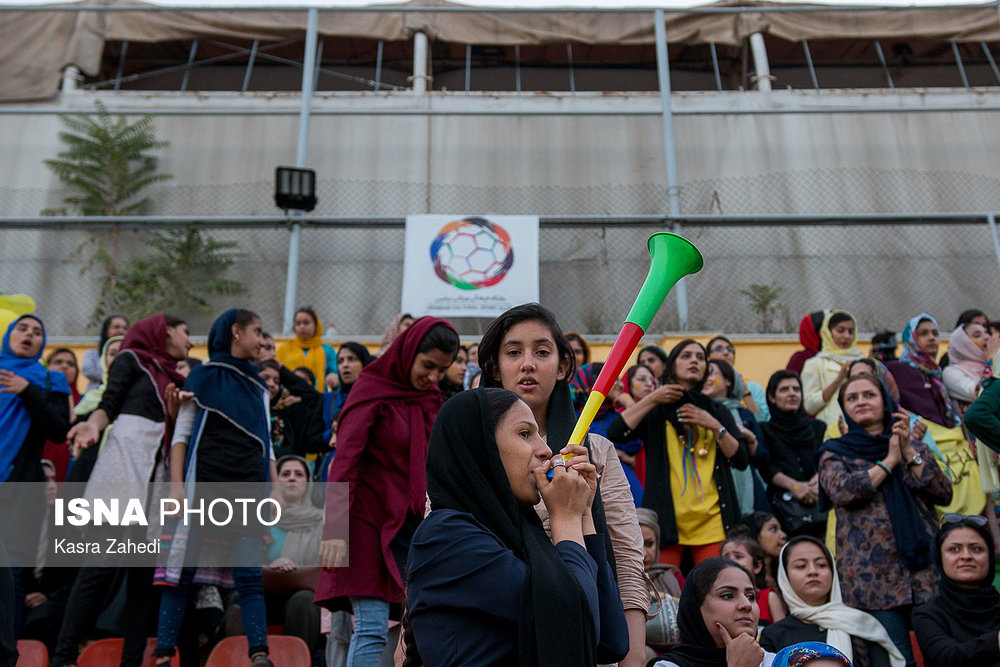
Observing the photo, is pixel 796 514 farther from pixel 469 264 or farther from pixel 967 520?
pixel 469 264

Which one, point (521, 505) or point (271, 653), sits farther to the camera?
point (271, 653)

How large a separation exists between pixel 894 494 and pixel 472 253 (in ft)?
14.0

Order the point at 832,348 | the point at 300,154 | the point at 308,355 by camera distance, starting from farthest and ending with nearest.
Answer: the point at 300,154
the point at 308,355
the point at 832,348

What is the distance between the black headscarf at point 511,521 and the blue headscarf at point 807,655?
170 centimetres

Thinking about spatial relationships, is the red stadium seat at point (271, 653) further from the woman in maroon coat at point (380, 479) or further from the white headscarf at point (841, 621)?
the white headscarf at point (841, 621)

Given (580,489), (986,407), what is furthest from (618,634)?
(986,407)

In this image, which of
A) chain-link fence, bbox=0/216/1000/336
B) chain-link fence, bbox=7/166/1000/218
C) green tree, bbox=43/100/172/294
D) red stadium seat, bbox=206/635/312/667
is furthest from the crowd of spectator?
green tree, bbox=43/100/172/294

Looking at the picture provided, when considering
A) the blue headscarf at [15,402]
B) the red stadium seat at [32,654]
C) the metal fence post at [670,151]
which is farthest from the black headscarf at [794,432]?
the blue headscarf at [15,402]

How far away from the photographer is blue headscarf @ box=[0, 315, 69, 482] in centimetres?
475

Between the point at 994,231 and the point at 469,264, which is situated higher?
the point at 994,231

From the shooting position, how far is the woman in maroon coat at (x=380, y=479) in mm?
3363

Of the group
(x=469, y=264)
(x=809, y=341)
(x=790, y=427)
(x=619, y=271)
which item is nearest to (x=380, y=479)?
(x=790, y=427)

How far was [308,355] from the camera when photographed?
22.9 feet

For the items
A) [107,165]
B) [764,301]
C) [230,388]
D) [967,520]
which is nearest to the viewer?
[967,520]
